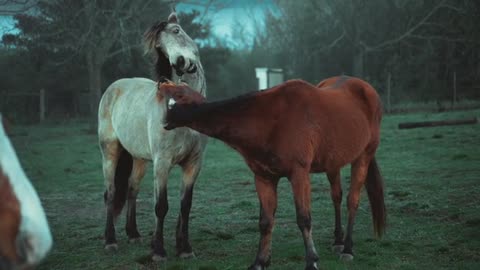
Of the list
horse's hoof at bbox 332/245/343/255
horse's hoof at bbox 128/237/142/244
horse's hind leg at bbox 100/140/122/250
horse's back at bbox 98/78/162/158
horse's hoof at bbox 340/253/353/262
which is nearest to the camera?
horse's hoof at bbox 340/253/353/262

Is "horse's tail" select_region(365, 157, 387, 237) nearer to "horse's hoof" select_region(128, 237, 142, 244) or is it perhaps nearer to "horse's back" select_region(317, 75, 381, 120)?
"horse's back" select_region(317, 75, 381, 120)

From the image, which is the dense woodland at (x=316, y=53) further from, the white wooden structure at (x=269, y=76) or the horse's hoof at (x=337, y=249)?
the horse's hoof at (x=337, y=249)

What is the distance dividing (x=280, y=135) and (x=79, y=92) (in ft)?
68.8

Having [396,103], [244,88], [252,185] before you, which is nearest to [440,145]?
[252,185]

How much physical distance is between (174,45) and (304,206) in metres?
1.88

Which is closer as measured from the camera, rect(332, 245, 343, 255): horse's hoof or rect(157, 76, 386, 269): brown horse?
rect(157, 76, 386, 269): brown horse

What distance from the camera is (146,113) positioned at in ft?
19.2

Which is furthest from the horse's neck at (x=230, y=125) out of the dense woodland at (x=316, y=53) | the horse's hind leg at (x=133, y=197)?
the dense woodland at (x=316, y=53)

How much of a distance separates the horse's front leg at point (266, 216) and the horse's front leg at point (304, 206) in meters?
0.27

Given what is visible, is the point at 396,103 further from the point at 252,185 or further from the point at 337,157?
the point at 337,157

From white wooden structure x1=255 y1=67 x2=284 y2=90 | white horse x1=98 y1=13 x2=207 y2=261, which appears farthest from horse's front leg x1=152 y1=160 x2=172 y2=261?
white wooden structure x1=255 y1=67 x2=284 y2=90

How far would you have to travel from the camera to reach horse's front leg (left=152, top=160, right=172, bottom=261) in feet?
17.7

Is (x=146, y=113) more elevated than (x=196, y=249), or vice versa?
(x=146, y=113)

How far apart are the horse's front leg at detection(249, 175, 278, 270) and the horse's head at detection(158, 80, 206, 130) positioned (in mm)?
793
